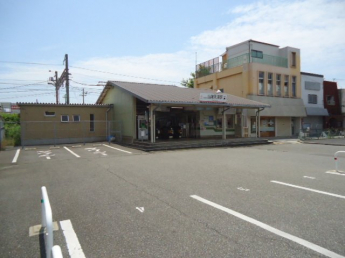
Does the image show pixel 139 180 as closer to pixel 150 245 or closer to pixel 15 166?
pixel 150 245

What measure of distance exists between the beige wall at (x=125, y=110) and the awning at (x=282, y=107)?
11.8 metres

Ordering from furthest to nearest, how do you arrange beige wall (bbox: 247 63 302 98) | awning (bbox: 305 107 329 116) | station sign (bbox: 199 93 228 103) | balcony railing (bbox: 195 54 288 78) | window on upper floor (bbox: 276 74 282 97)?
awning (bbox: 305 107 329 116) → window on upper floor (bbox: 276 74 282 97) → balcony railing (bbox: 195 54 288 78) → beige wall (bbox: 247 63 302 98) → station sign (bbox: 199 93 228 103)

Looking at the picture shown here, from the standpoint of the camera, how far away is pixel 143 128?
675 inches

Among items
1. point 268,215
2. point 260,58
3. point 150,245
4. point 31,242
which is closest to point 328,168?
point 268,215

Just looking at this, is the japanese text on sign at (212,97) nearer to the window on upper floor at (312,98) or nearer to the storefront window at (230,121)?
the storefront window at (230,121)

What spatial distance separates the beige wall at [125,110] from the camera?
17.3 meters

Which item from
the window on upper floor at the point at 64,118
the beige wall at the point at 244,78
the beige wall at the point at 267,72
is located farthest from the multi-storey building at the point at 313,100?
the window on upper floor at the point at 64,118

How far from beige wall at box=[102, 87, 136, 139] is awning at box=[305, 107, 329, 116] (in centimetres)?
2073

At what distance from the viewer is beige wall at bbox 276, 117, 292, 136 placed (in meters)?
25.8

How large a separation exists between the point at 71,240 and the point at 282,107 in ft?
84.5

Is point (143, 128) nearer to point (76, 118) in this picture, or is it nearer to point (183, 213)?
point (76, 118)

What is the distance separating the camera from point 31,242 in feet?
11.1

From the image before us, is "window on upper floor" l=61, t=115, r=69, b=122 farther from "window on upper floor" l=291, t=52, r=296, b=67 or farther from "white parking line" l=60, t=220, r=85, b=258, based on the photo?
"window on upper floor" l=291, t=52, r=296, b=67

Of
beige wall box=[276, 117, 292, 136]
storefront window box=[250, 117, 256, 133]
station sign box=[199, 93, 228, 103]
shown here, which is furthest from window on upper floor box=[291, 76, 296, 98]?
station sign box=[199, 93, 228, 103]
